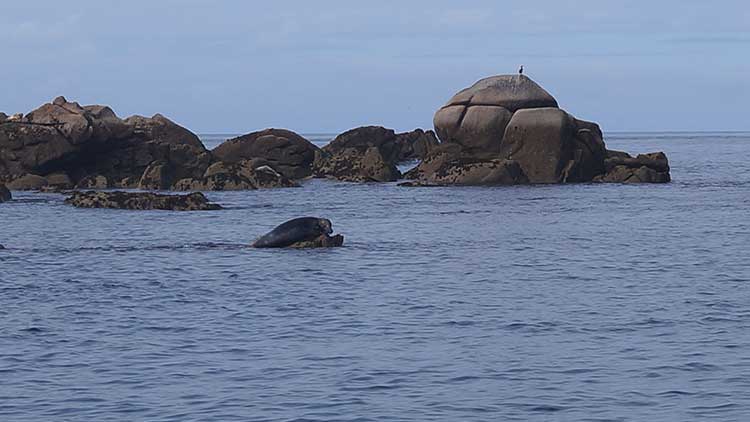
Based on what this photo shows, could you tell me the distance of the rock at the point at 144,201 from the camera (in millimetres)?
45556

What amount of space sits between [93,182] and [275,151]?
13.7m

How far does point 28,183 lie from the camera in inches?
2451

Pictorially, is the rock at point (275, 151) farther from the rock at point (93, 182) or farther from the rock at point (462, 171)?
the rock at point (462, 171)

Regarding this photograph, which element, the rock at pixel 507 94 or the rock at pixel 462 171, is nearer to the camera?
the rock at pixel 462 171

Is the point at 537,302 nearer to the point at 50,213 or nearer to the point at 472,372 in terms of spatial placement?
the point at 472,372

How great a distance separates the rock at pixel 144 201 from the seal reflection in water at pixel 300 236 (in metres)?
14.6

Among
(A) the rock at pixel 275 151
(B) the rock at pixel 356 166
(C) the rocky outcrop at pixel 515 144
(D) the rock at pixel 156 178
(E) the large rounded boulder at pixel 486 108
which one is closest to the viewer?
(C) the rocky outcrop at pixel 515 144

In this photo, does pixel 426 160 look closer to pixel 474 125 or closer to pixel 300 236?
pixel 474 125

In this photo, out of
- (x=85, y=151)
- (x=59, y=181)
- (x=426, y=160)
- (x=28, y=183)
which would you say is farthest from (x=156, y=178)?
(x=426, y=160)

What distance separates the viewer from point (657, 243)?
107 feet

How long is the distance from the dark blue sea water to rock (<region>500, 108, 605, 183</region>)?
2123cm

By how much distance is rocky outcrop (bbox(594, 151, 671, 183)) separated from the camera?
62188 mm

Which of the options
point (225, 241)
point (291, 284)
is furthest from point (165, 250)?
point (291, 284)

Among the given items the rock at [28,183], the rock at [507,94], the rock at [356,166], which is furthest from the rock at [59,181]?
the rock at [507,94]
